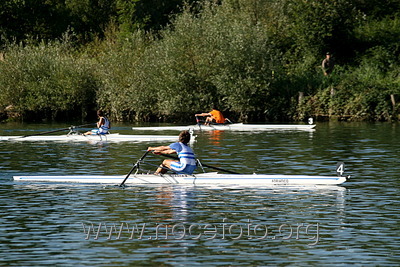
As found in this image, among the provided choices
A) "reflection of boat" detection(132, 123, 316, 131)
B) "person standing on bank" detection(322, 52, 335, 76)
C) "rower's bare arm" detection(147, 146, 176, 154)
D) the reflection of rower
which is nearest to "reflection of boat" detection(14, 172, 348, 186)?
"rower's bare arm" detection(147, 146, 176, 154)

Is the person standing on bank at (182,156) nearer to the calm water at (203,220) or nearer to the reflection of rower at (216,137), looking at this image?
the calm water at (203,220)

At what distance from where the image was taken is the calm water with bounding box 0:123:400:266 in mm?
13688

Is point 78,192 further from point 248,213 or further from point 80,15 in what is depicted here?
point 80,15

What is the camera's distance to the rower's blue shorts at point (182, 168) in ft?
72.1

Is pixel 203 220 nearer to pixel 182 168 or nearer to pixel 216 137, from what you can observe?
pixel 182 168

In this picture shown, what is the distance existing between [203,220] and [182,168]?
17.6 feet

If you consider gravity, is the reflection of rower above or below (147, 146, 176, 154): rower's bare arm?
below

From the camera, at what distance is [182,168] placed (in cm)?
2200

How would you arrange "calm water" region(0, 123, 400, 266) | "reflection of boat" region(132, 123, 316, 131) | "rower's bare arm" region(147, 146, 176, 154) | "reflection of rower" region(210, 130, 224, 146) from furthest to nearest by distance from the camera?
"reflection of boat" region(132, 123, 316, 131), "reflection of rower" region(210, 130, 224, 146), "rower's bare arm" region(147, 146, 176, 154), "calm water" region(0, 123, 400, 266)

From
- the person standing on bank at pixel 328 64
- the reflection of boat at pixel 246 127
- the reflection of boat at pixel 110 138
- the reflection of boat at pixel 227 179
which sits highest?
the person standing on bank at pixel 328 64

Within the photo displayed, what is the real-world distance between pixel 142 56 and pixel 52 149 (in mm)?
24624

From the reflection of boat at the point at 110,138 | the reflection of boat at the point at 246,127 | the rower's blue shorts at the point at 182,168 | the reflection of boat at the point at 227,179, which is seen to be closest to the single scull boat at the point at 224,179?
the reflection of boat at the point at 227,179

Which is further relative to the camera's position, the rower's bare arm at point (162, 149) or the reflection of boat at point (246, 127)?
the reflection of boat at point (246, 127)

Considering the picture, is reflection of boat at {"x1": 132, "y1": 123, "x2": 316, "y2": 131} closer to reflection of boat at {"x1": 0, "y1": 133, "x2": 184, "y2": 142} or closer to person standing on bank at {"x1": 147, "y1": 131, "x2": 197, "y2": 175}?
reflection of boat at {"x1": 0, "y1": 133, "x2": 184, "y2": 142}
